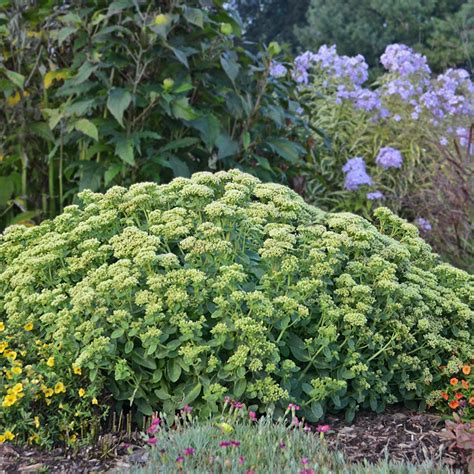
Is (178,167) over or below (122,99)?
below

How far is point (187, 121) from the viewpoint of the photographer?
476cm

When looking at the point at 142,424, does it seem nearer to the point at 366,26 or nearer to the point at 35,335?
the point at 35,335

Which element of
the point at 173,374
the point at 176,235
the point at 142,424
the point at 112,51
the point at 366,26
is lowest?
the point at 142,424

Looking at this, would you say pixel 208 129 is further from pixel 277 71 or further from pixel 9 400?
pixel 9 400

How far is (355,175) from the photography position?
21.8ft

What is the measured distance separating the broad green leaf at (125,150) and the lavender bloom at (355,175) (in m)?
2.61

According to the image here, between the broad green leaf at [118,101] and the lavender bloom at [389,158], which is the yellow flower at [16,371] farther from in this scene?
the lavender bloom at [389,158]

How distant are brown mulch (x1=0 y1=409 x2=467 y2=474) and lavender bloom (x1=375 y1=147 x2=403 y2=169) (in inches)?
153

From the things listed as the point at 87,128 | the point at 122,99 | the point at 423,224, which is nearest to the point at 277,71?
the point at 423,224

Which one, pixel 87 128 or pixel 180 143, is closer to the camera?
pixel 87 128

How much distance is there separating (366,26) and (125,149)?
1615 centimetres

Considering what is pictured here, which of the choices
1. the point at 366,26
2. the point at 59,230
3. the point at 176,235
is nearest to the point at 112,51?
the point at 59,230

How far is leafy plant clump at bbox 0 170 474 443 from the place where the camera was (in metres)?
2.91

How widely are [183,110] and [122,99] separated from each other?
35cm
